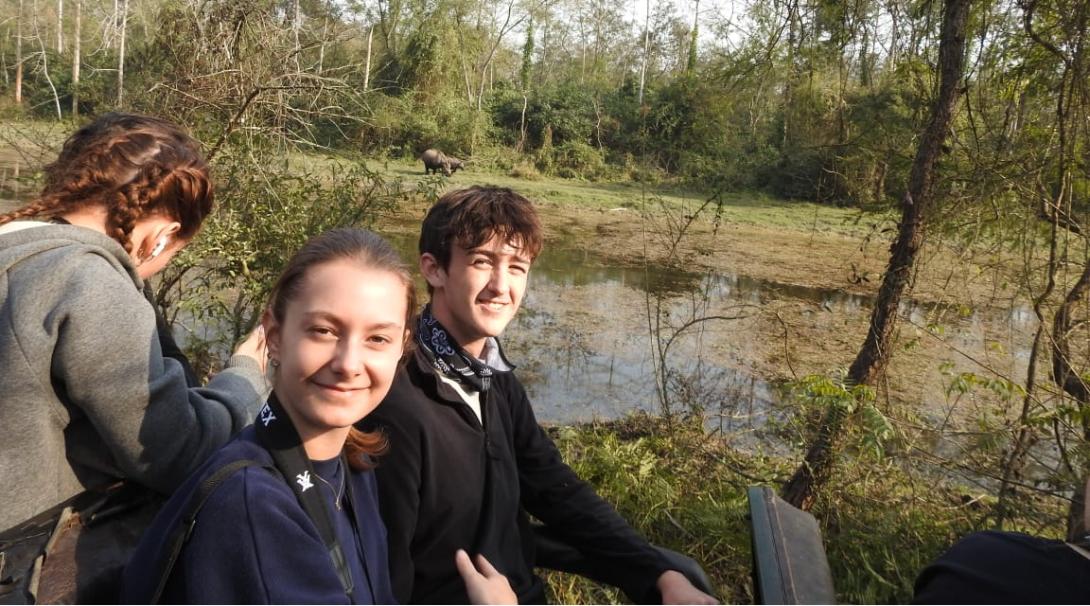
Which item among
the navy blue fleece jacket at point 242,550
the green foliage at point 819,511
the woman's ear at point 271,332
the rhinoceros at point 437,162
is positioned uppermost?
the rhinoceros at point 437,162

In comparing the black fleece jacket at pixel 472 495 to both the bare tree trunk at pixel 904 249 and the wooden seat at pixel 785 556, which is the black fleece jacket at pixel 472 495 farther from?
the bare tree trunk at pixel 904 249

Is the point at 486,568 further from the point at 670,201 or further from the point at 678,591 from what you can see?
the point at 670,201

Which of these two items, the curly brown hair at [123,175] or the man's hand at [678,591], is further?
the man's hand at [678,591]

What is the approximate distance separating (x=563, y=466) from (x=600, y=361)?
4525 mm

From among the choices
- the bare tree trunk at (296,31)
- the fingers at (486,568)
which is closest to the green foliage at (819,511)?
the fingers at (486,568)

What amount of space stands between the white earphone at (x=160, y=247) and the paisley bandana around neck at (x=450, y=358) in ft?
1.87

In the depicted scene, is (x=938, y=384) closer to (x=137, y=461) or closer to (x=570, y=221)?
(x=137, y=461)

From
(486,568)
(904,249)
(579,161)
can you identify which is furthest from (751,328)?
(579,161)

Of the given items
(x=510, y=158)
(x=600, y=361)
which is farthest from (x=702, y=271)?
(x=510, y=158)

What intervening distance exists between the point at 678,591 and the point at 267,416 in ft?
3.51

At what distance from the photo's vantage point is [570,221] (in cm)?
1435

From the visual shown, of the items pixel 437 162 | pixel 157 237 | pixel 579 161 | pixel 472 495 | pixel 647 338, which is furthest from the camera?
pixel 579 161

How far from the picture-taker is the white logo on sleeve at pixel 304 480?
3.65 feet

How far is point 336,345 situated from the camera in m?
1.23
